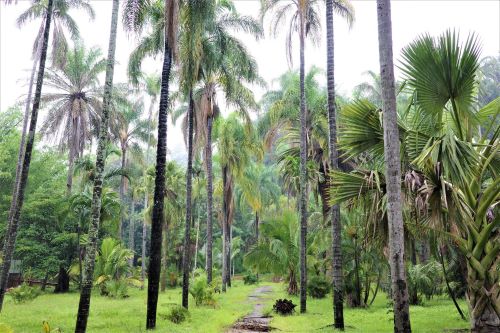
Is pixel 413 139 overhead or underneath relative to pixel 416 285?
overhead

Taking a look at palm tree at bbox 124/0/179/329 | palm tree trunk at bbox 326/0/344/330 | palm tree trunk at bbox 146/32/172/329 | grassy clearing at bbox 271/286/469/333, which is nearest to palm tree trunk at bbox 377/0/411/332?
grassy clearing at bbox 271/286/469/333

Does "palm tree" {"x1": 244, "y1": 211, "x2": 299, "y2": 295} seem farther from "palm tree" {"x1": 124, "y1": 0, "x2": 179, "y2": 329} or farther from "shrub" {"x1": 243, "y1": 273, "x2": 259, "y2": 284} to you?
"shrub" {"x1": 243, "y1": 273, "x2": 259, "y2": 284}

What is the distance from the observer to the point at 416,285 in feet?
59.8

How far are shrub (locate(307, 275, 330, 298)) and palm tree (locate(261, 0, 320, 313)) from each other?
6088mm

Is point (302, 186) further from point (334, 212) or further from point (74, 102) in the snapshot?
point (74, 102)

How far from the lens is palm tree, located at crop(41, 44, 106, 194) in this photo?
27312 mm

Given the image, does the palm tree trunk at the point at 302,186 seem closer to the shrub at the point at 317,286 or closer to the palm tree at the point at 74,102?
the shrub at the point at 317,286

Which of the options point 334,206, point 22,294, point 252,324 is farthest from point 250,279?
point 334,206

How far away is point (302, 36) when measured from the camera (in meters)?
18.4

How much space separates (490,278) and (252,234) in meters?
53.4

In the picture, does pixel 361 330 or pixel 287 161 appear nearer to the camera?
pixel 361 330

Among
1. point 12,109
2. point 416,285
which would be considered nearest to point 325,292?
point 416,285

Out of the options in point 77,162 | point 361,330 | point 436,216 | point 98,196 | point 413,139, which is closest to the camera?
point 436,216

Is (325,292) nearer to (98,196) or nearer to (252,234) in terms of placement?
(98,196)
